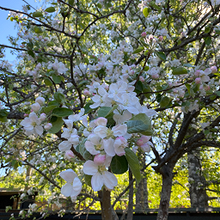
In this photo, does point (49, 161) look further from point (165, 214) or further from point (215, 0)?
point (215, 0)

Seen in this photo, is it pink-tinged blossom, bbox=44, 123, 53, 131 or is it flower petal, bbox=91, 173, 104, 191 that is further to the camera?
pink-tinged blossom, bbox=44, 123, 53, 131

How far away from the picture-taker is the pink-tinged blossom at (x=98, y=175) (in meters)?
0.59

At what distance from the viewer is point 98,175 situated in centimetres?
60

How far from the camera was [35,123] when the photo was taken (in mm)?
970

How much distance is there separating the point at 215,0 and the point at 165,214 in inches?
115

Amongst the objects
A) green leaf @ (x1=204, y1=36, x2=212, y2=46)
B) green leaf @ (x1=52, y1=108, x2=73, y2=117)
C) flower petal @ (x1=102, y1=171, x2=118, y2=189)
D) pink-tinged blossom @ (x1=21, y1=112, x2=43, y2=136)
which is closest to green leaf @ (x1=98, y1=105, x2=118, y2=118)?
flower petal @ (x1=102, y1=171, x2=118, y2=189)

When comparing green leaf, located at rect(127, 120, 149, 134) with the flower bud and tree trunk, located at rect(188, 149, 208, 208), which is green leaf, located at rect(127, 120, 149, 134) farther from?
tree trunk, located at rect(188, 149, 208, 208)

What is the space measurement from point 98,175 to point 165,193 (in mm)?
2798

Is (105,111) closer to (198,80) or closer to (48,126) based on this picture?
(48,126)

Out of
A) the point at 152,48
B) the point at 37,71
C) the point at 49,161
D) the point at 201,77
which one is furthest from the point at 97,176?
the point at 49,161

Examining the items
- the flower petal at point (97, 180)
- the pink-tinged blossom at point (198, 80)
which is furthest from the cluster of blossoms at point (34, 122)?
the pink-tinged blossom at point (198, 80)

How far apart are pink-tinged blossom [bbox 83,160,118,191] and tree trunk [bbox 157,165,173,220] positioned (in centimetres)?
270

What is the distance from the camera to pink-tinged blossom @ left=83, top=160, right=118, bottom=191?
0.59 m

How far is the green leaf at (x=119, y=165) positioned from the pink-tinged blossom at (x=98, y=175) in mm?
26
